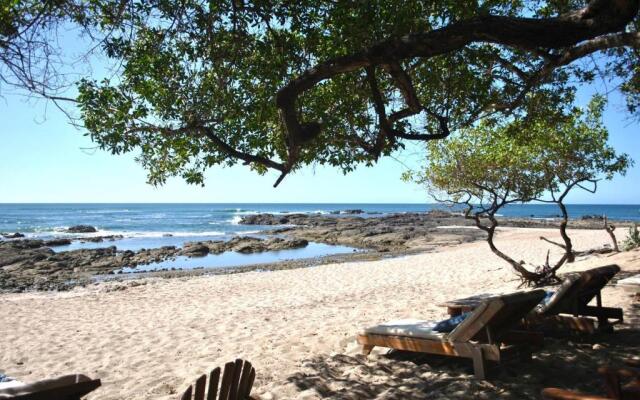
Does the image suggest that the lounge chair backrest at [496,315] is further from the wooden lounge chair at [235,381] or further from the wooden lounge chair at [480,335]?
the wooden lounge chair at [235,381]

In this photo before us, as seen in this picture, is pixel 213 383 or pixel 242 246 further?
pixel 242 246

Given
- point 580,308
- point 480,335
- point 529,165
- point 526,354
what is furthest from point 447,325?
point 529,165

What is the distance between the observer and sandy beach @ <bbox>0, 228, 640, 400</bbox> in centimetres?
512

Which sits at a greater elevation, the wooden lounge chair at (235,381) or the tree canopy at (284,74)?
the tree canopy at (284,74)

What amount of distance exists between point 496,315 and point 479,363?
24.4 inches

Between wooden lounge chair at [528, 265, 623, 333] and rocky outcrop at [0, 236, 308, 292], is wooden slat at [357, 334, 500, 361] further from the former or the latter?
rocky outcrop at [0, 236, 308, 292]

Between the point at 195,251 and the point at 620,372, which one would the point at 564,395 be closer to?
the point at 620,372

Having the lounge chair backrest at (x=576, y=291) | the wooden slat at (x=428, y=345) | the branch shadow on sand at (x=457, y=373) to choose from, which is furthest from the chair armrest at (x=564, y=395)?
the lounge chair backrest at (x=576, y=291)

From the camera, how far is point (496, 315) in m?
4.47

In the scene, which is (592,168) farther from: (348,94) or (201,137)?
(201,137)

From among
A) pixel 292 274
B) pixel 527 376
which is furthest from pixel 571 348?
pixel 292 274

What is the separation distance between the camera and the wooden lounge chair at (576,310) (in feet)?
18.5

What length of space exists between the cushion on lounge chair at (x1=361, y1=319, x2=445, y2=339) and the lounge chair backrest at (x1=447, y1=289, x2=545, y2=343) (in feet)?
0.97

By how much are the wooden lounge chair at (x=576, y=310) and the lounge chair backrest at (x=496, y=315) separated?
1.02 metres
